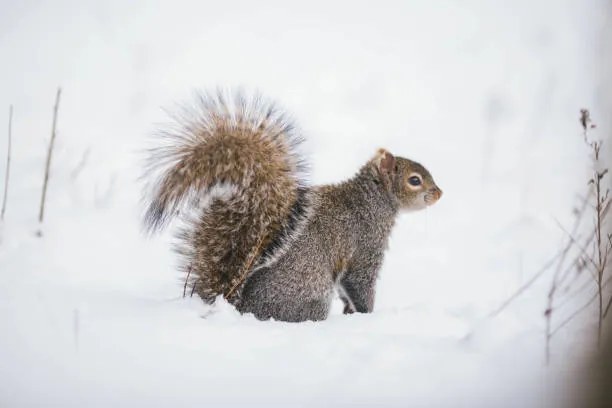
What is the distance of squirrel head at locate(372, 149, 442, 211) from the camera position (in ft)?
6.90

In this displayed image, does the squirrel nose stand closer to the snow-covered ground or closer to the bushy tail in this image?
the snow-covered ground

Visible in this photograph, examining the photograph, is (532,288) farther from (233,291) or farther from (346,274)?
(233,291)

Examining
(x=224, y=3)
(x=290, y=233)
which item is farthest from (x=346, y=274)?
(x=224, y=3)

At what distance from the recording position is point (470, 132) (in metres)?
2.65

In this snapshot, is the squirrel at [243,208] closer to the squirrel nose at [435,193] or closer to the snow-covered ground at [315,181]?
the snow-covered ground at [315,181]

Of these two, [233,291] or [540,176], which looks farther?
[540,176]

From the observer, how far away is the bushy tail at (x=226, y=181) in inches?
65.8

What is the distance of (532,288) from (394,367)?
79 cm

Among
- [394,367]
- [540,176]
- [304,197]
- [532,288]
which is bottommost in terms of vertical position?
[394,367]

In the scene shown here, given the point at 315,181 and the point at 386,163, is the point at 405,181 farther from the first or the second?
the point at 315,181

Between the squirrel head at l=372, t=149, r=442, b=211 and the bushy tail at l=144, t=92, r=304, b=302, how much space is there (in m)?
0.40

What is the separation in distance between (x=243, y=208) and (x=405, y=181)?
65 cm

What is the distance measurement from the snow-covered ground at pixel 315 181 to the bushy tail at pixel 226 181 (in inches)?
5.2

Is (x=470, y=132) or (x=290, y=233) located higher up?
(x=470, y=132)
